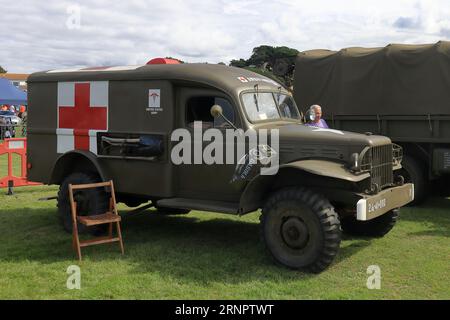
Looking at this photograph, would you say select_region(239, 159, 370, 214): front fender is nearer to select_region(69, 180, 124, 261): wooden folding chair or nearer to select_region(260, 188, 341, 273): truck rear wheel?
select_region(260, 188, 341, 273): truck rear wheel

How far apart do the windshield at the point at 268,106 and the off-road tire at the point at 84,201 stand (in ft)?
7.32

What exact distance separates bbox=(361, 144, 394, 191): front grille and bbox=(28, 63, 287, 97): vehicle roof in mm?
1569

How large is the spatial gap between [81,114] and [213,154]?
2.08m

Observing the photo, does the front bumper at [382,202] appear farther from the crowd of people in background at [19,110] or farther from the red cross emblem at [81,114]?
the crowd of people in background at [19,110]

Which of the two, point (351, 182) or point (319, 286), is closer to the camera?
point (319, 286)

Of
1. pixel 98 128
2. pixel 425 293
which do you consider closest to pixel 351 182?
pixel 425 293

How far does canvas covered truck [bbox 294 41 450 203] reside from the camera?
8.62 meters

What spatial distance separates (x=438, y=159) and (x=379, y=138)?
3.29m

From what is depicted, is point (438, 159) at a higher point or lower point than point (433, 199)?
higher

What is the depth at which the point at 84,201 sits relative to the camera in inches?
268

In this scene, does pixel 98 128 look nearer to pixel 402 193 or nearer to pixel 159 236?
pixel 159 236
